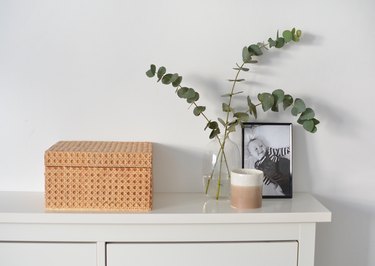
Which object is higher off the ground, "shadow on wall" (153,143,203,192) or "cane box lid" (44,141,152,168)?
"cane box lid" (44,141,152,168)

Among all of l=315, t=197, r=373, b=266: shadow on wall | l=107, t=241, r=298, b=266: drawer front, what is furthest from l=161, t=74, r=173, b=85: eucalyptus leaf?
l=315, t=197, r=373, b=266: shadow on wall

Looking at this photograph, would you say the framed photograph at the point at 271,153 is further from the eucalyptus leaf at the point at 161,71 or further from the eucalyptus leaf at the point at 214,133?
the eucalyptus leaf at the point at 161,71

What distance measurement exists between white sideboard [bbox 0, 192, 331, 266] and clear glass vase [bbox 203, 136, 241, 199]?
0.34 feet

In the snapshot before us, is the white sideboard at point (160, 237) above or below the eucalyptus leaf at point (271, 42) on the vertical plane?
below

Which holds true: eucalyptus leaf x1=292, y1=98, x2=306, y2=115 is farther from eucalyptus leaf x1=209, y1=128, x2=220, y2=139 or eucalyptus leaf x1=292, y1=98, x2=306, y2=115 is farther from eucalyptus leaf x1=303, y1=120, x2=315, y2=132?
eucalyptus leaf x1=209, y1=128, x2=220, y2=139

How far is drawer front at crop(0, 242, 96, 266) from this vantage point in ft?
3.01

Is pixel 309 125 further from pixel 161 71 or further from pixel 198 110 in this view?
pixel 161 71

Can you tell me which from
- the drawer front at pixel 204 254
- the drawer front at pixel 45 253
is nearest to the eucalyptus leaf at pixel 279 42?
the drawer front at pixel 204 254

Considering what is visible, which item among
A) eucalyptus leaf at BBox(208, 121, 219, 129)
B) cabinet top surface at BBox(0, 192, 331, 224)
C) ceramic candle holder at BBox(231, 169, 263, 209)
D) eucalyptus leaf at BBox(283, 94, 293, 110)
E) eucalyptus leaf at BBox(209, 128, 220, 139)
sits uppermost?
eucalyptus leaf at BBox(283, 94, 293, 110)

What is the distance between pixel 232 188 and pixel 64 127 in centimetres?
47

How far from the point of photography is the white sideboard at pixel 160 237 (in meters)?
0.91

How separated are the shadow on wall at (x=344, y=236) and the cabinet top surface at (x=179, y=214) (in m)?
0.19

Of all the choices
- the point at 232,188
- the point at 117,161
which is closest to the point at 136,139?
the point at 117,161

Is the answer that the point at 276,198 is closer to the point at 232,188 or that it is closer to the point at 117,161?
the point at 232,188
